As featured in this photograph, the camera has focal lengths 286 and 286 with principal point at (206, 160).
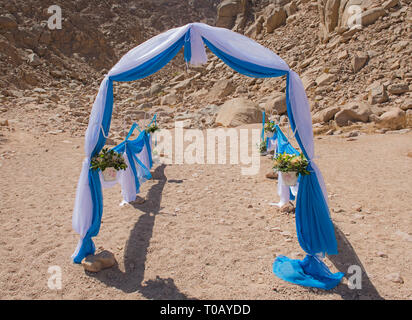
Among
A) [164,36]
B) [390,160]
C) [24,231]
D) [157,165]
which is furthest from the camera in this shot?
[157,165]

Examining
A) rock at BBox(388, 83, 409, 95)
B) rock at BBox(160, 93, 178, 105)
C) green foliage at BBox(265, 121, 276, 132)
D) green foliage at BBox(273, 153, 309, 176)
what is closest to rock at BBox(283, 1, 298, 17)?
rock at BBox(160, 93, 178, 105)

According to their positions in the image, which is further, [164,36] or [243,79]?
[243,79]

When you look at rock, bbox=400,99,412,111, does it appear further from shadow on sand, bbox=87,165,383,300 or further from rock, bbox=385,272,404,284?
rock, bbox=385,272,404,284

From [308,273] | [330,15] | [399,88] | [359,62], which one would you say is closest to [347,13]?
[330,15]

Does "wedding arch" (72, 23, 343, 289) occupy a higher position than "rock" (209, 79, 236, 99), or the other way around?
"rock" (209, 79, 236, 99)

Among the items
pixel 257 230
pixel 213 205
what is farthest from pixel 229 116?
pixel 257 230

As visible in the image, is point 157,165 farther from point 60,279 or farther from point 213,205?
point 60,279

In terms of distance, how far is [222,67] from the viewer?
25.8 m

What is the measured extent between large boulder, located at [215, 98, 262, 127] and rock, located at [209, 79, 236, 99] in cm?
506

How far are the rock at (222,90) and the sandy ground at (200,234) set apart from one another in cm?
1282

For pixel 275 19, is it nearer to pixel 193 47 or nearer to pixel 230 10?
pixel 230 10

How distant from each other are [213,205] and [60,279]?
3002 millimetres

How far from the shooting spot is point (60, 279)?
3.53 meters

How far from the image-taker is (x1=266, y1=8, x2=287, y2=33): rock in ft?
87.4
